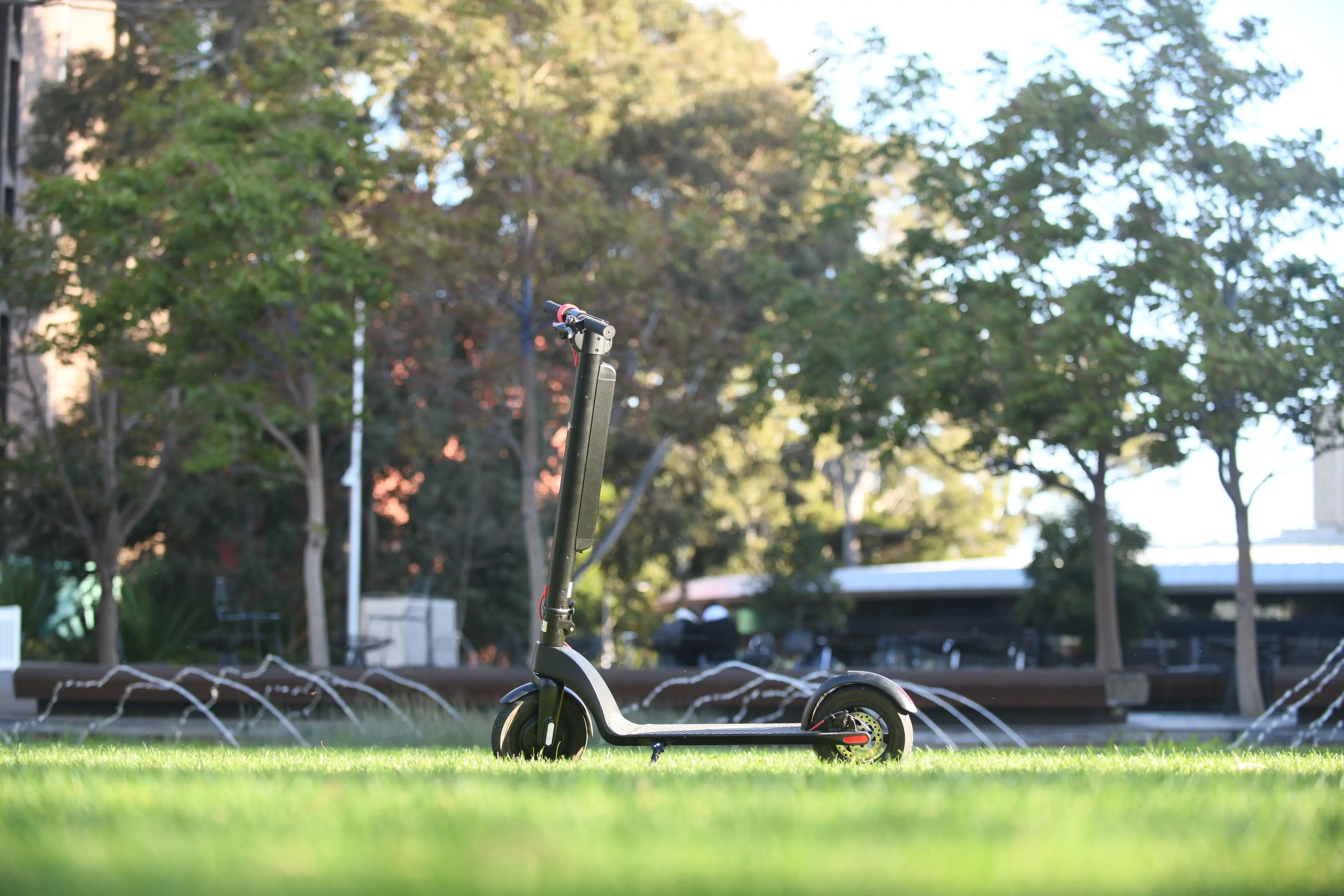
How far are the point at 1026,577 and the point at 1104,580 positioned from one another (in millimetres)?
6089

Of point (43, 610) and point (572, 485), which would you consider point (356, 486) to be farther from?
point (572, 485)

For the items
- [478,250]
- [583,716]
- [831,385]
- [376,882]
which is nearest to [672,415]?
Answer: [831,385]

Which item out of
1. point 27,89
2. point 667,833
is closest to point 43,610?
point 27,89

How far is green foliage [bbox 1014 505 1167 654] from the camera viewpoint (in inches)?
930

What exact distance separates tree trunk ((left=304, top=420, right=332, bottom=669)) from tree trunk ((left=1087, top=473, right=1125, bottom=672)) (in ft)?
32.4

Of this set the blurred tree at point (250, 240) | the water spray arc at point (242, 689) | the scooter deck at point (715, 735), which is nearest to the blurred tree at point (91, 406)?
the blurred tree at point (250, 240)

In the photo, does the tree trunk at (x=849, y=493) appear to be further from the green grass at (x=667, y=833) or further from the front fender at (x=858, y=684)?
the green grass at (x=667, y=833)

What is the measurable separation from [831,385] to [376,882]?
16462 millimetres

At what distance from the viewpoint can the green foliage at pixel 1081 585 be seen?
23.6m

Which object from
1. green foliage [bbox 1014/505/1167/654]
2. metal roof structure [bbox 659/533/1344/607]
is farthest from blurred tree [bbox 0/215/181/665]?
green foliage [bbox 1014/505/1167/654]

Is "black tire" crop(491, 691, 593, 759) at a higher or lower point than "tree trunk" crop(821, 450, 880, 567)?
lower

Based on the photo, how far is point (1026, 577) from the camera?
2461cm

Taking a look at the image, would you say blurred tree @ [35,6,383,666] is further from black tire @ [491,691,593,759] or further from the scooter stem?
black tire @ [491,691,593,759]

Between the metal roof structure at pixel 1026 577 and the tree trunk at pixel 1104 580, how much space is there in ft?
19.7
